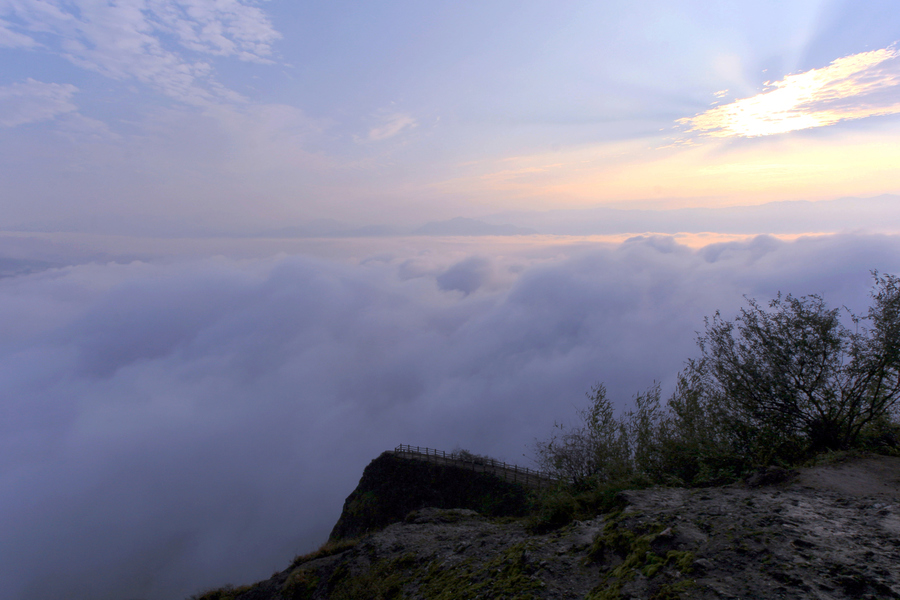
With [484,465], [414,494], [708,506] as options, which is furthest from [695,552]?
[414,494]

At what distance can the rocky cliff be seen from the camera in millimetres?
4992

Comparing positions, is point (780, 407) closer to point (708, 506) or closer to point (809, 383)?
point (809, 383)

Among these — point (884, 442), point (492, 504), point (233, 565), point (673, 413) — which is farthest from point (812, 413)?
point (233, 565)

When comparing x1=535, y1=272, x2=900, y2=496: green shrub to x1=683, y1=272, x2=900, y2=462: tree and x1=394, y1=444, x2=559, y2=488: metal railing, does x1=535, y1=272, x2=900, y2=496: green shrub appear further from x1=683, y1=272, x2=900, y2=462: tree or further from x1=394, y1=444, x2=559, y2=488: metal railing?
x1=394, y1=444, x2=559, y2=488: metal railing

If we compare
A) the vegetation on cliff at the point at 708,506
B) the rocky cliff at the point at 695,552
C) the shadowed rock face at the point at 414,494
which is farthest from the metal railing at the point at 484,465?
the rocky cliff at the point at 695,552

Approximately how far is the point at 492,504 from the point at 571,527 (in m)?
21.2

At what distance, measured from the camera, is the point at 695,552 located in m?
5.77

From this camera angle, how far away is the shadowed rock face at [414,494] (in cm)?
2831

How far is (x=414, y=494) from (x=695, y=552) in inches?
1083

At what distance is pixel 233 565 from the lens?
522 feet

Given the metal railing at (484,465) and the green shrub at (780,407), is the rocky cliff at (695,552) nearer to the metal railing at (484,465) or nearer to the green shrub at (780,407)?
the green shrub at (780,407)

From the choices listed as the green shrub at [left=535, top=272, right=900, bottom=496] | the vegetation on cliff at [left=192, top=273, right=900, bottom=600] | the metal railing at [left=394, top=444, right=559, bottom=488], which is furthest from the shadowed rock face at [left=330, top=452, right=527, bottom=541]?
the green shrub at [left=535, top=272, right=900, bottom=496]

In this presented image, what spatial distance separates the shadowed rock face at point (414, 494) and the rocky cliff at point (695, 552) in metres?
17.9

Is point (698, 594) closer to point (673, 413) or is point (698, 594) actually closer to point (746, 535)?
point (746, 535)
